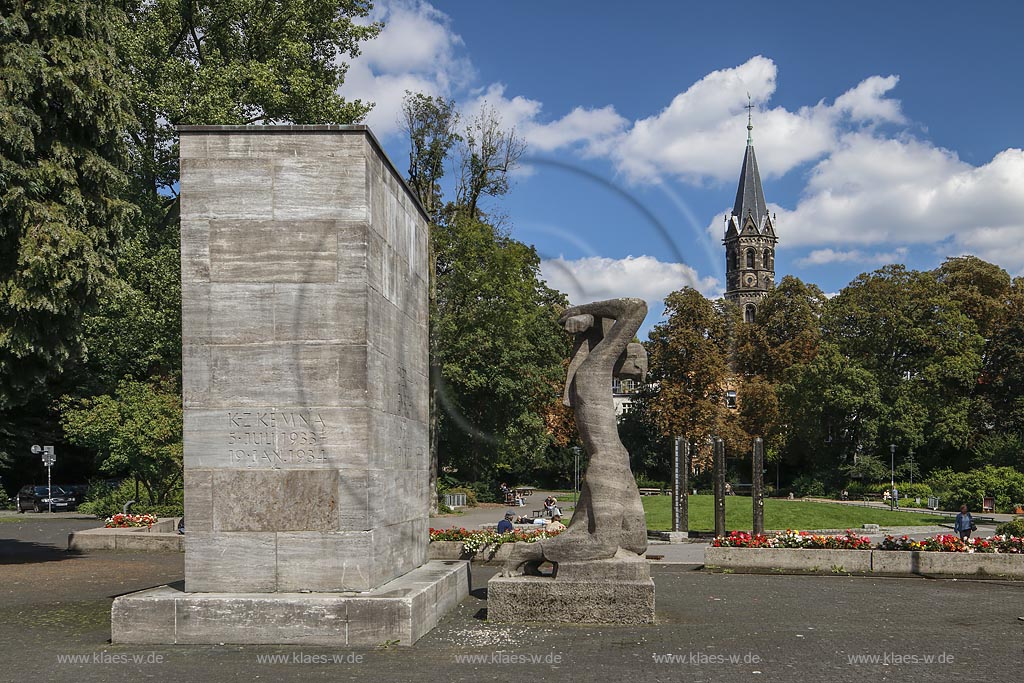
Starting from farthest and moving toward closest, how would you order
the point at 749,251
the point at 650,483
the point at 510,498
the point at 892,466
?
the point at 749,251 → the point at 650,483 → the point at 892,466 → the point at 510,498

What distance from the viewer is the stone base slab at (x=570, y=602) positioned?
1316cm

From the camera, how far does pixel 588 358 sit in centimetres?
1491

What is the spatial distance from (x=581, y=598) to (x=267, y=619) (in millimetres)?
4413

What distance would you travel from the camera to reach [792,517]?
40.4m

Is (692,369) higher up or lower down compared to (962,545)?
higher up

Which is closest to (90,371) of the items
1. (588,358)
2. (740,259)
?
(588,358)

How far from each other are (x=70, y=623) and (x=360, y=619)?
5295mm

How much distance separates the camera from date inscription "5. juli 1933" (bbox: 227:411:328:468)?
12.0 m

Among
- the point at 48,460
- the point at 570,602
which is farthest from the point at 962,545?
the point at 48,460

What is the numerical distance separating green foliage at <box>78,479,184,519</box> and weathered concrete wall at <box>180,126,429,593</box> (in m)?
25.2

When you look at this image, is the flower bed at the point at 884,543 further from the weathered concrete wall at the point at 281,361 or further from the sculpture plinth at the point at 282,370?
the weathered concrete wall at the point at 281,361

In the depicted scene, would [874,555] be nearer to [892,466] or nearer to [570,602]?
[570,602]

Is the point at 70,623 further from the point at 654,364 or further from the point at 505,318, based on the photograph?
the point at 654,364

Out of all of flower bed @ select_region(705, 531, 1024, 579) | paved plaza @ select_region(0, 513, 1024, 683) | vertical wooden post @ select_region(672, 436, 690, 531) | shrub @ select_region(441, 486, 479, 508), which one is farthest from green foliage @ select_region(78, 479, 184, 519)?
flower bed @ select_region(705, 531, 1024, 579)
